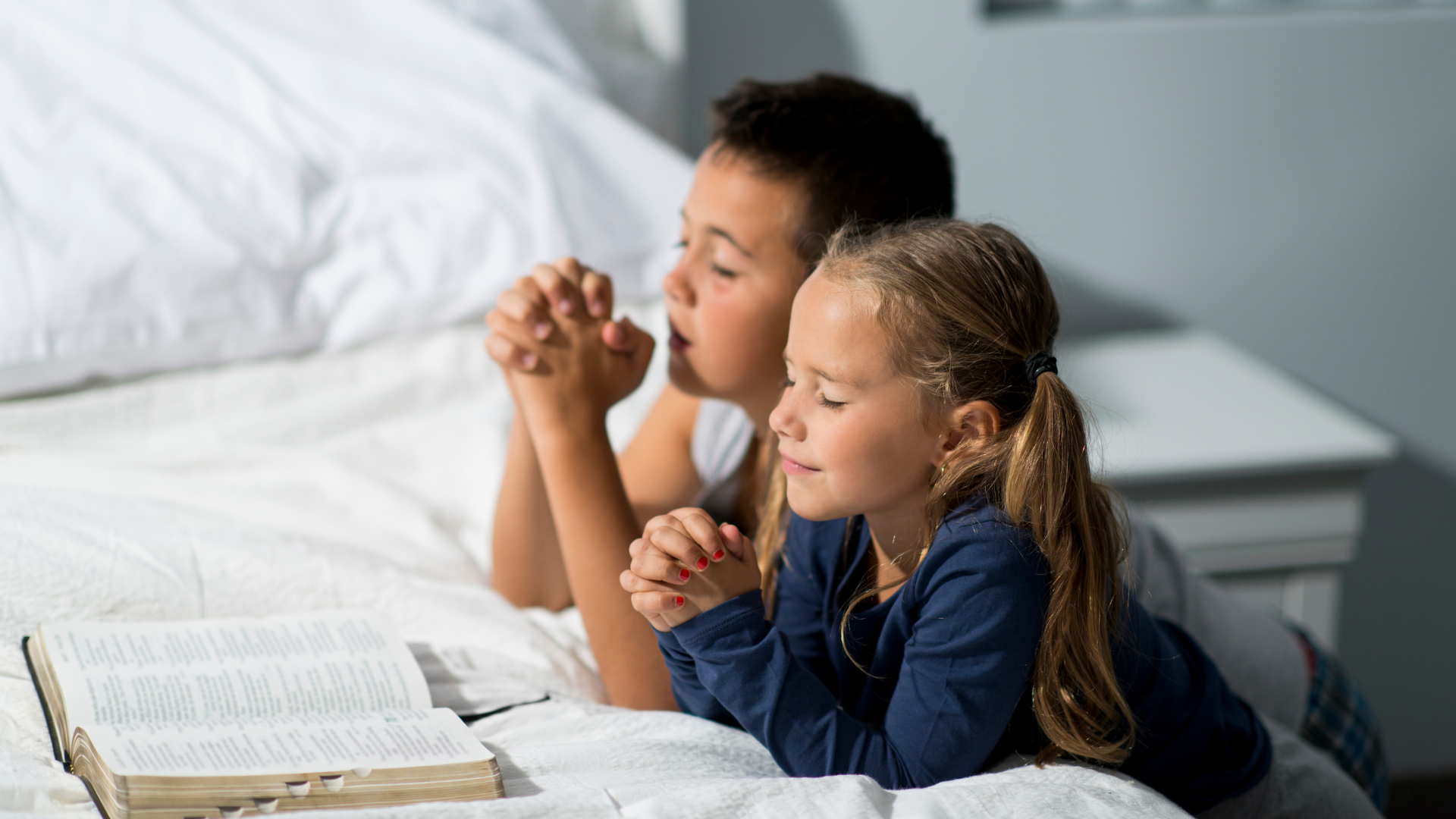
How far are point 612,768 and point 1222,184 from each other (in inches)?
49.0

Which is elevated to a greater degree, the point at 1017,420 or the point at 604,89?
the point at 604,89

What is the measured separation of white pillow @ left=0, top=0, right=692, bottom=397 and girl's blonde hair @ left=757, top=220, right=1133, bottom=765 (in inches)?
21.5

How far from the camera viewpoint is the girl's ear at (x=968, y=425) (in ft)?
2.01

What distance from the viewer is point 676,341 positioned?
0.84 metres

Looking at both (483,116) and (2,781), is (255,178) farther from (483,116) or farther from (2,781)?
(2,781)

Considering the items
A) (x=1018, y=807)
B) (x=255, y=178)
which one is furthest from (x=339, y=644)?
(x=255, y=178)

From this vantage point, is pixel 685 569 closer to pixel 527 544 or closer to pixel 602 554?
pixel 602 554

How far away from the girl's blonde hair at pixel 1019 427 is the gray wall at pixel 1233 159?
0.85 meters

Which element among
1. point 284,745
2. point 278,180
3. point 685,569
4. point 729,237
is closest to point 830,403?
point 685,569

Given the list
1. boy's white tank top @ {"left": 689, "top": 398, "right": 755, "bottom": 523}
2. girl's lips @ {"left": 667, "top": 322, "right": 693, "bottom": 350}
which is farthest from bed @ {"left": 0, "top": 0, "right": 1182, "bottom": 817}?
girl's lips @ {"left": 667, "top": 322, "right": 693, "bottom": 350}

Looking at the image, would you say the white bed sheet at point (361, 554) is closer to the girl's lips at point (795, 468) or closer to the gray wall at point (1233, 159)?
the girl's lips at point (795, 468)

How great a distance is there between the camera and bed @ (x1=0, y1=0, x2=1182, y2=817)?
719mm

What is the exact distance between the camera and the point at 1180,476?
1080 millimetres

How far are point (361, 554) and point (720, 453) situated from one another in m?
0.30
